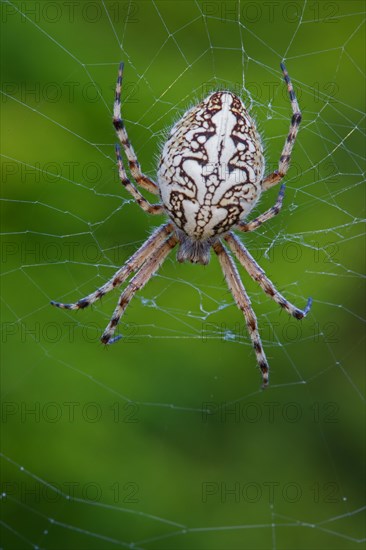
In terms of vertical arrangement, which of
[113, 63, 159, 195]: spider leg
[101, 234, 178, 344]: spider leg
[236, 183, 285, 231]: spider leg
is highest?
[113, 63, 159, 195]: spider leg

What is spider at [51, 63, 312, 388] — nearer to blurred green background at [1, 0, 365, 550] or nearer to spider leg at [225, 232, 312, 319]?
spider leg at [225, 232, 312, 319]

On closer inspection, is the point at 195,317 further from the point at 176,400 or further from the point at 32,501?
the point at 32,501

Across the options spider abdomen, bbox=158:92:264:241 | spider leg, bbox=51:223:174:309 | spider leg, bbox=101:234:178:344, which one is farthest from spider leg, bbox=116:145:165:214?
spider leg, bbox=101:234:178:344

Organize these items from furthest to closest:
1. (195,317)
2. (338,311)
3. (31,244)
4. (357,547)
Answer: (357,547) < (338,311) < (195,317) < (31,244)

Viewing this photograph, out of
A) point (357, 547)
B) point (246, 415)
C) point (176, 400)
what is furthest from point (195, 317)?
point (357, 547)

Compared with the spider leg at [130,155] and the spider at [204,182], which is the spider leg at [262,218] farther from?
the spider leg at [130,155]

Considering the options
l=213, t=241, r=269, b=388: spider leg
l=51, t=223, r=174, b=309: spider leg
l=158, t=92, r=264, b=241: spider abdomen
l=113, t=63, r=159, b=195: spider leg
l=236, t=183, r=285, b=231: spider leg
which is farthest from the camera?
l=213, t=241, r=269, b=388: spider leg

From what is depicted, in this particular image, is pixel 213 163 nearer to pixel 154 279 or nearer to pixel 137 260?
pixel 137 260

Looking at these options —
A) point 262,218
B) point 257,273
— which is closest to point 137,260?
point 257,273
